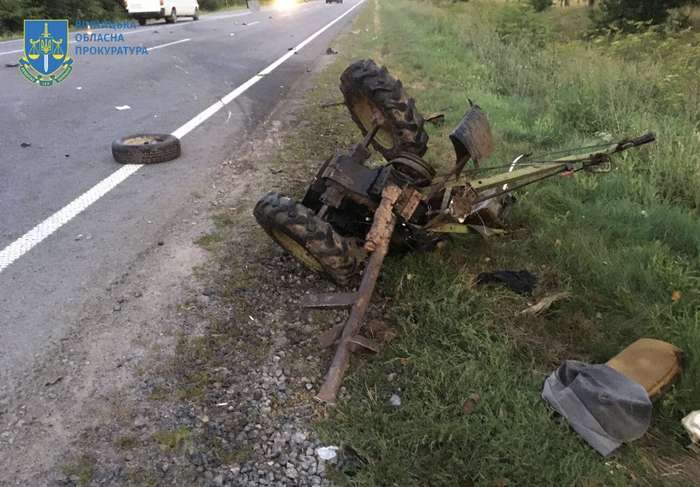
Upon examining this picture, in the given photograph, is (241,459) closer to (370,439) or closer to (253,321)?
(370,439)

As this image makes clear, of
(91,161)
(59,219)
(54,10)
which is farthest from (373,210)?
(54,10)

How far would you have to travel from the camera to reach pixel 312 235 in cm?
332

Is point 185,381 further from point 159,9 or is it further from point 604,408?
point 159,9

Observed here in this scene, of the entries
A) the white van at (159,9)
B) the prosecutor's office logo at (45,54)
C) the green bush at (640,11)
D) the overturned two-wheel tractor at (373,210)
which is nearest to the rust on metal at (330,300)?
the overturned two-wheel tractor at (373,210)

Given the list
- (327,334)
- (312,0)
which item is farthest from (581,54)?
(312,0)

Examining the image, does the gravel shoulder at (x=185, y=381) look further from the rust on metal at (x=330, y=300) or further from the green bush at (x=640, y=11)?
the green bush at (x=640, y=11)

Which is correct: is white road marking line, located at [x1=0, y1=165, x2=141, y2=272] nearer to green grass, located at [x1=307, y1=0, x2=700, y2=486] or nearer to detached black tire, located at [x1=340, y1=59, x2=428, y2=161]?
green grass, located at [x1=307, y1=0, x2=700, y2=486]

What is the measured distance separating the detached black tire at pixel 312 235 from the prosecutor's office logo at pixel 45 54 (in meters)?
7.68

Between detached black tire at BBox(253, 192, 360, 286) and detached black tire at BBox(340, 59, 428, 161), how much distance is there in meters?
1.20

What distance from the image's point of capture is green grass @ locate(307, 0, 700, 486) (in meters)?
2.47

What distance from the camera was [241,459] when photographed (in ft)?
7.88

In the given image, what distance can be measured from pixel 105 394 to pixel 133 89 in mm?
7569

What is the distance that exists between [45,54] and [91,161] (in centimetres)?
877

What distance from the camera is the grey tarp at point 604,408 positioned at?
98.3 inches
